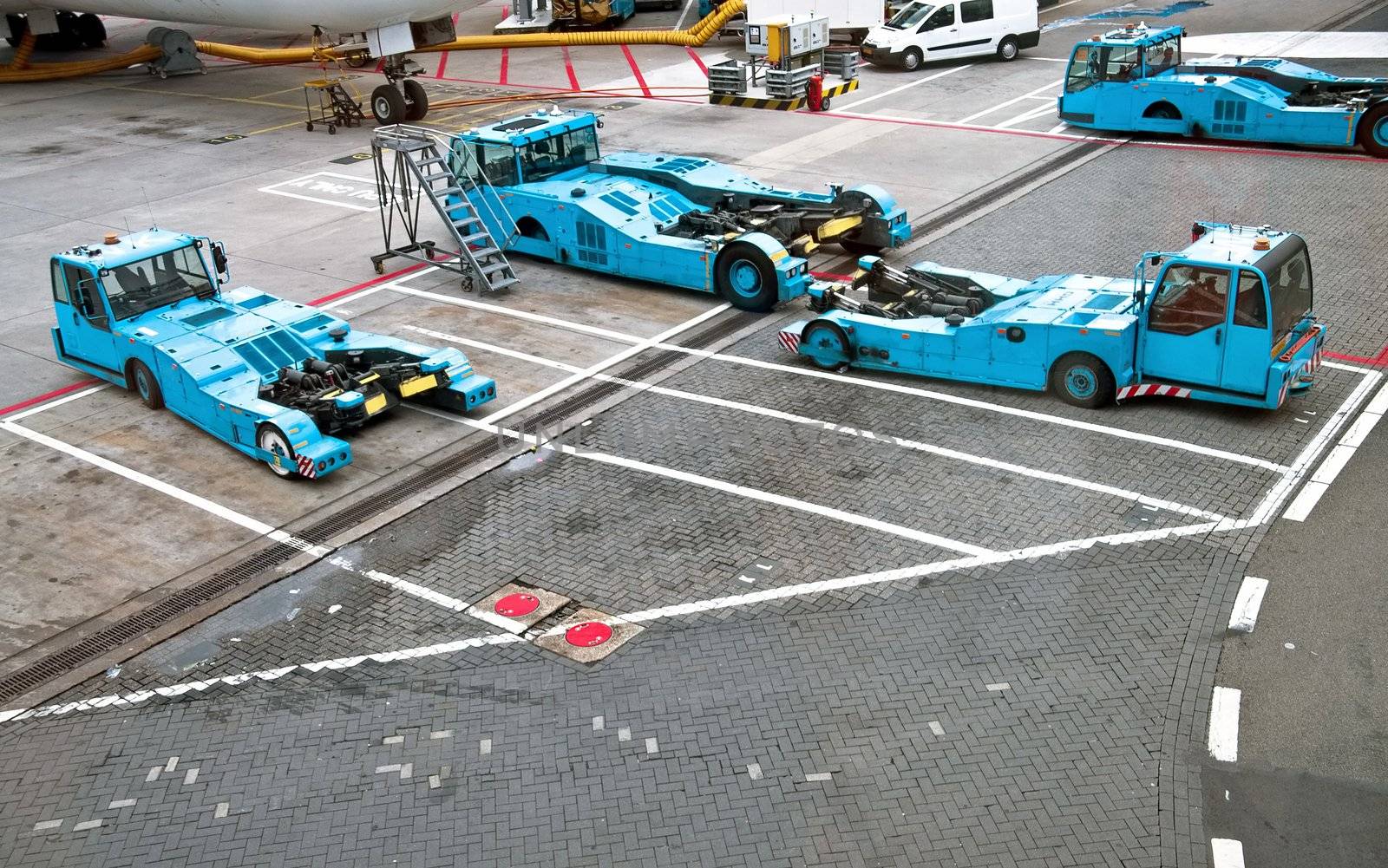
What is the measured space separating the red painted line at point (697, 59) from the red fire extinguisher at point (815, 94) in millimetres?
6294

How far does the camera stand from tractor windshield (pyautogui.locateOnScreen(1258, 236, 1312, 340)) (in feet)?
43.0

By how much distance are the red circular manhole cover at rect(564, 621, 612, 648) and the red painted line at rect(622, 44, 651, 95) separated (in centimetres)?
2410

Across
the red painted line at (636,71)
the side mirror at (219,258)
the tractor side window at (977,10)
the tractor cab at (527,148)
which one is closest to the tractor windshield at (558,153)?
the tractor cab at (527,148)

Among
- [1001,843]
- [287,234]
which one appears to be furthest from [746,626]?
[287,234]

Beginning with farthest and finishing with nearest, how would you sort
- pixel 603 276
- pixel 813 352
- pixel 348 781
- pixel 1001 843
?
pixel 603 276, pixel 813 352, pixel 348 781, pixel 1001 843

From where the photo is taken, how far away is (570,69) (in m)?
36.4

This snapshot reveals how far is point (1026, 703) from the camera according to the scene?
958 cm

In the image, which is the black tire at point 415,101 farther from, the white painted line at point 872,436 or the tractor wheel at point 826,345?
the tractor wheel at point 826,345

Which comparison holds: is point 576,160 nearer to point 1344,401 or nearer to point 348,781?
point 1344,401

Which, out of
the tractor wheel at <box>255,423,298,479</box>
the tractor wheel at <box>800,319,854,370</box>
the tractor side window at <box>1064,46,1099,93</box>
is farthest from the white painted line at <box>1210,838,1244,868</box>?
the tractor side window at <box>1064,46,1099,93</box>

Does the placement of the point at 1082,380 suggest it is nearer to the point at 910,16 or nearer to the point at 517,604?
the point at 517,604

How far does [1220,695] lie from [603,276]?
12342 mm

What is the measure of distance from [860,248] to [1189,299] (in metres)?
7.25

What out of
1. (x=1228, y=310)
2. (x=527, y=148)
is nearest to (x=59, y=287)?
(x=527, y=148)
